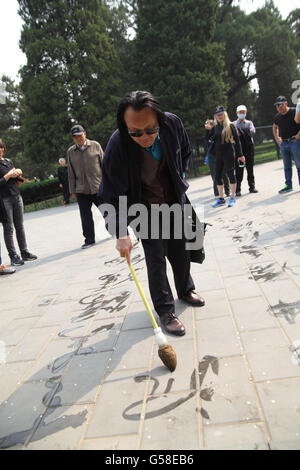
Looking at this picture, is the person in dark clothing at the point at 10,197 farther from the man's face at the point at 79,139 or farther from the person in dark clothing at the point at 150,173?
the person in dark clothing at the point at 150,173

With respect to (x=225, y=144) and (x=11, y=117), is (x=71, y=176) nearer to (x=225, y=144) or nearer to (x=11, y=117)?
(x=225, y=144)

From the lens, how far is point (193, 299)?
2908 millimetres

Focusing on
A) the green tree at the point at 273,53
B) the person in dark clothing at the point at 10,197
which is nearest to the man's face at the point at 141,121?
the person in dark clothing at the point at 10,197

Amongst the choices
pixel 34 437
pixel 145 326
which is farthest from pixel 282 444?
pixel 145 326

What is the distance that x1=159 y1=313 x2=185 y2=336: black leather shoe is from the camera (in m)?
2.47

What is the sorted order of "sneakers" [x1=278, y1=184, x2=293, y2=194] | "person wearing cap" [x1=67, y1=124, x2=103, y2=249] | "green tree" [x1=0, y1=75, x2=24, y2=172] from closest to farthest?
"person wearing cap" [x1=67, y1=124, x2=103, y2=249], "sneakers" [x1=278, y1=184, x2=293, y2=194], "green tree" [x1=0, y1=75, x2=24, y2=172]

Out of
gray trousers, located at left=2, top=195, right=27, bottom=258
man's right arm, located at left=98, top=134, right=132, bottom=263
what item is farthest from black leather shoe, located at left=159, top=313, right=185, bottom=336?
gray trousers, located at left=2, top=195, right=27, bottom=258

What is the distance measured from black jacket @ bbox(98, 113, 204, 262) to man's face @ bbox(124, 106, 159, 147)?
5.7 inches

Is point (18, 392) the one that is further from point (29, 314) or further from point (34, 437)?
point (29, 314)

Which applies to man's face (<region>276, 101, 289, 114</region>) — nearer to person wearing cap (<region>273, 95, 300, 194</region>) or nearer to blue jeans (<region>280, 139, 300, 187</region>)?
person wearing cap (<region>273, 95, 300, 194</region>)

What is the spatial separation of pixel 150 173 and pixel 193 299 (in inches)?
45.6

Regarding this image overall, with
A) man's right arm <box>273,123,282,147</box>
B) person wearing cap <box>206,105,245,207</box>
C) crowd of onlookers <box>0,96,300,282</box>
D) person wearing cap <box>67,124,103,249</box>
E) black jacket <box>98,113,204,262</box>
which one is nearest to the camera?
black jacket <box>98,113,204,262</box>

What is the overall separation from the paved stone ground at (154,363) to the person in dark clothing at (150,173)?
416 mm

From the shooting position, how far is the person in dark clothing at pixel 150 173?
2039 millimetres
